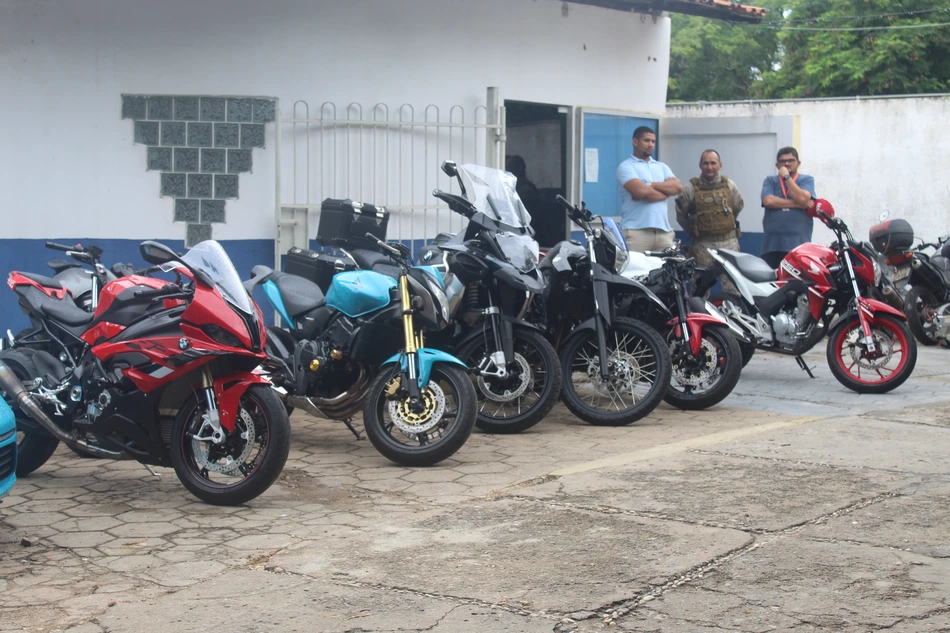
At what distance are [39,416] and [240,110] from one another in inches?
173

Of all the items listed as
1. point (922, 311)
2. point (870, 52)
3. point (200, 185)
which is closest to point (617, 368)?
point (200, 185)

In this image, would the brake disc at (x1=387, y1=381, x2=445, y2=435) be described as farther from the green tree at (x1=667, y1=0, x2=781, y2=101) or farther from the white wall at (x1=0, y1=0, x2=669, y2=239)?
the green tree at (x1=667, y1=0, x2=781, y2=101)

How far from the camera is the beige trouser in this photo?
1048 cm

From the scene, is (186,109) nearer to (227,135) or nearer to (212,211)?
(227,135)

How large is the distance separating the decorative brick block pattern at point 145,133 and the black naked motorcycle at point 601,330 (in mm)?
3438

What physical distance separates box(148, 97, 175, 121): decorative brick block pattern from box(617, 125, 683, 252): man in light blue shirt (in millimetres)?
3965

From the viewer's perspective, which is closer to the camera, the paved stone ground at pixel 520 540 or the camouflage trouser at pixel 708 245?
the paved stone ground at pixel 520 540

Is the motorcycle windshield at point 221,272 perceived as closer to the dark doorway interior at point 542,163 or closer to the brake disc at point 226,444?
the brake disc at point 226,444

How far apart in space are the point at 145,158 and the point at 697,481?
5.44 meters

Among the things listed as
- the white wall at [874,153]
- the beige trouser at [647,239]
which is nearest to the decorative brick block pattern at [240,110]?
the beige trouser at [647,239]

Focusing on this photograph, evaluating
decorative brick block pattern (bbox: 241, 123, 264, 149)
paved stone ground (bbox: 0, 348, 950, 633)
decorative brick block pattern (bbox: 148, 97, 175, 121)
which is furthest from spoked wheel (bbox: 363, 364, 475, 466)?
decorative brick block pattern (bbox: 148, 97, 175, 121)

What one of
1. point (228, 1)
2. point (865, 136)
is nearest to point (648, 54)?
point (228, 1)

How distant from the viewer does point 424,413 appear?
613 centimetres

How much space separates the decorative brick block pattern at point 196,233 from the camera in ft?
30.6
